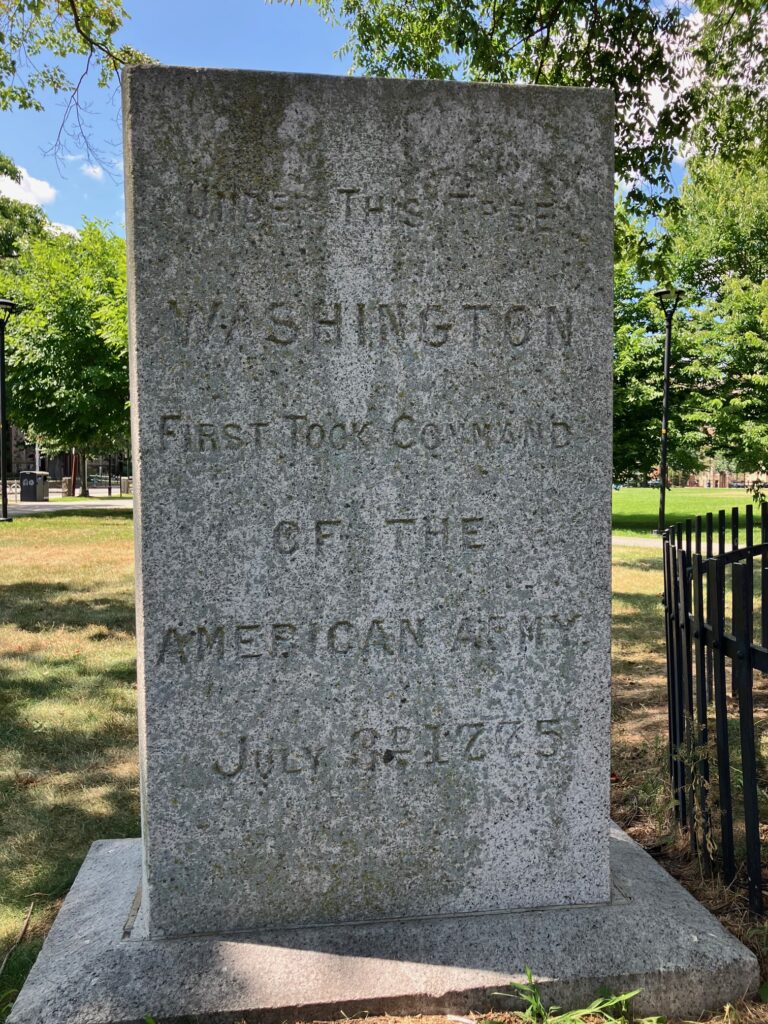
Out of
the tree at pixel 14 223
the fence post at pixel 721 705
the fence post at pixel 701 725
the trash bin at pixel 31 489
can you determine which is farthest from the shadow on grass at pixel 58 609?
the tree at pixel 14 223

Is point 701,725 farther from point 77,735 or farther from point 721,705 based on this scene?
point 77,735

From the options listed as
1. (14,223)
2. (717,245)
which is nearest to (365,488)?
(717,245)

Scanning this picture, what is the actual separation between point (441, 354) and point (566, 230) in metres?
0.58

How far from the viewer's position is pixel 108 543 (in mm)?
16031

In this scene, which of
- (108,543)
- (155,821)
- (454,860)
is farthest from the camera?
(108,543)

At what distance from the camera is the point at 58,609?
913cm

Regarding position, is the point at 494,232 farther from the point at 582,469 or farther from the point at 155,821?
the point at 155,821

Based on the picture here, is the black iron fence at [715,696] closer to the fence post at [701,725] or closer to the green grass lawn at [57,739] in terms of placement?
the fence post at [701,725]

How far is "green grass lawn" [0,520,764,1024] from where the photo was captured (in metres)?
3.41

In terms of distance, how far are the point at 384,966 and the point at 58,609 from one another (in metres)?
7.73

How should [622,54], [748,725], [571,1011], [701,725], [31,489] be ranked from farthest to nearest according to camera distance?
1. [31,489]
2. [622,54]
3. [701,725]
4. [748,725]
5. [571,1011]

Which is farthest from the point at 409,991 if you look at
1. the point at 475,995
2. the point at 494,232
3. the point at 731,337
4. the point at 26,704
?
the point at 731,337

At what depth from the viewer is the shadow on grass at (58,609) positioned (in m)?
8.31

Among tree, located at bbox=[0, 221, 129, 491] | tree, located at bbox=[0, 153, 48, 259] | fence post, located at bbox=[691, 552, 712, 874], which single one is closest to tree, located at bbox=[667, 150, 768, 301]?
tree, located at bbox=[0, 221, 129, 491]
